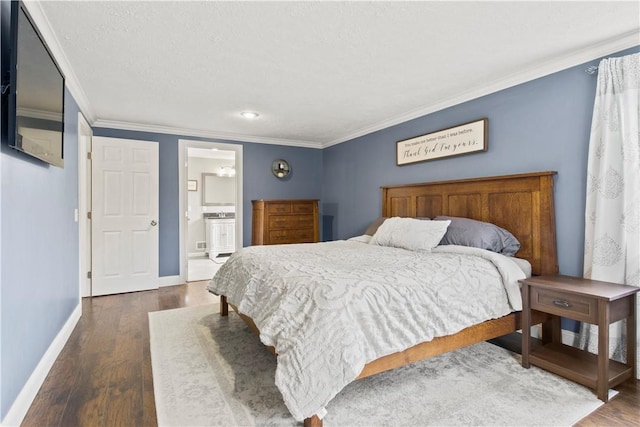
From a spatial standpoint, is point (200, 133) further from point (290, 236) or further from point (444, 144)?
point (444, 144)

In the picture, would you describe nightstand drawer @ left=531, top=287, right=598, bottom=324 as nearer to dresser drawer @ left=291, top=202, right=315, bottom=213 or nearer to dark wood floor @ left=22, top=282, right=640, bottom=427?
dark wood floor @ left=22, top=282, right=640, bottom=427

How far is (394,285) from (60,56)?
2859 millimetres

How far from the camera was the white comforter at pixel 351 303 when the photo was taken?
158 centimetres

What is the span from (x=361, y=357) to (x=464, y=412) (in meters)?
0.68

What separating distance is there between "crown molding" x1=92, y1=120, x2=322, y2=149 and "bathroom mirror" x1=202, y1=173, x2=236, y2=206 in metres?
2.77

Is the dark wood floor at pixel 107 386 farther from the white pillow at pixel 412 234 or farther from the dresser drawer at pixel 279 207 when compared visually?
the dresser drawer at pixel 279 207

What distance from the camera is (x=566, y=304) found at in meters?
2.10

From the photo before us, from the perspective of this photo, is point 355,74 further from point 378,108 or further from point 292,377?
point 292,377

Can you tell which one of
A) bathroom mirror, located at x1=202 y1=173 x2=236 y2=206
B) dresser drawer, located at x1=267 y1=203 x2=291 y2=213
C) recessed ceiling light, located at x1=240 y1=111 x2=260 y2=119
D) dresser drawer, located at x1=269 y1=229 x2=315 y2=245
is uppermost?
recessed ceiling light, located at x1=240 y1=111 x2=260 y2=119

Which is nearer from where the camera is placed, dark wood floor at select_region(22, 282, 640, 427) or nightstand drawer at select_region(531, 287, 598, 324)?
dark wood floor at select_region(22, 282, 640, 427)

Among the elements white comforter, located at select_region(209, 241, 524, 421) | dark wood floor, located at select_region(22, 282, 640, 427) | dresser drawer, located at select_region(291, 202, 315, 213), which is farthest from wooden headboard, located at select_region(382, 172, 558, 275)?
dresser drawer, located at select_region(291, 202, 315, 213)

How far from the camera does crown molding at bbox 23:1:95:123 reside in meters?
1.89

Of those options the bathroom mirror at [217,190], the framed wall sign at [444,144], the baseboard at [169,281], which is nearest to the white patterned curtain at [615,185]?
the framed wall sign at [444,144]

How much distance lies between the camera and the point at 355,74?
289 centimetres
